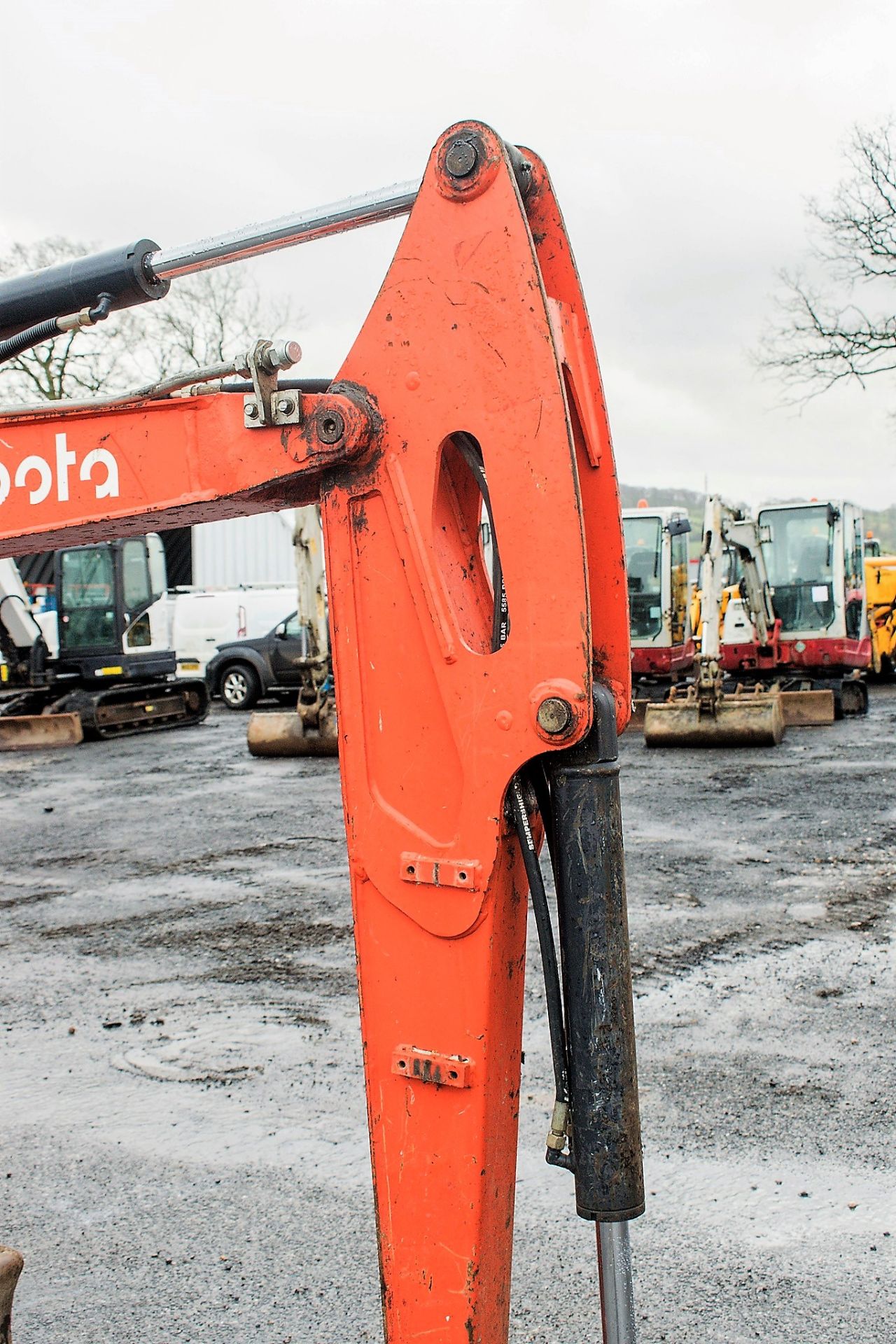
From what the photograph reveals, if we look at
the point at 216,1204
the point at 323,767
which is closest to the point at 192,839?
the point at 323,767

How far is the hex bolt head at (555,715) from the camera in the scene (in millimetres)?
1889

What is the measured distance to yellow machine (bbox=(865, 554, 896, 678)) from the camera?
77.6 ft

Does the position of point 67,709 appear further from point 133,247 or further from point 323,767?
point 133,247

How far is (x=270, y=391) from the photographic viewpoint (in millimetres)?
2096

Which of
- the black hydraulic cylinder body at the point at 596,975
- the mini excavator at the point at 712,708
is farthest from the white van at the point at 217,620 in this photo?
the black hydraulic cylinder body at the point at 596,975

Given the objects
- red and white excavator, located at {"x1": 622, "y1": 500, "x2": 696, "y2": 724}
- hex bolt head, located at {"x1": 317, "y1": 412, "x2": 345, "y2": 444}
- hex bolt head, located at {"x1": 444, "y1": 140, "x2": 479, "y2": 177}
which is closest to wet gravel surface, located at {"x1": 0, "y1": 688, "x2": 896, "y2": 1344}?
hex bolt head, located at {"x1": 317, "y1": 412, "x2": 345, "y2": 444}

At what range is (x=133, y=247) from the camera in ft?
7.88

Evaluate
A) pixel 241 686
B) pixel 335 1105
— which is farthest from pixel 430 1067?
pixel 241 686

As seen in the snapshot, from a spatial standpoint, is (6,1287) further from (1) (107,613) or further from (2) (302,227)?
(1) (107,613)

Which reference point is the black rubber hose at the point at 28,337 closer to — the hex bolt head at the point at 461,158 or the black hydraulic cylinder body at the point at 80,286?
the black hydraulic cylinder body at the point at 80,286

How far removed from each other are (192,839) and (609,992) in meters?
8.49

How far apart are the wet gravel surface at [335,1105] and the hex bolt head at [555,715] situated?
6.57 ft

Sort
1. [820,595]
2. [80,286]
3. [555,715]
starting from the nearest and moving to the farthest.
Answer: [555,715], [80,286], [820,595]

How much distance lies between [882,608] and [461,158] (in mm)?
23121
